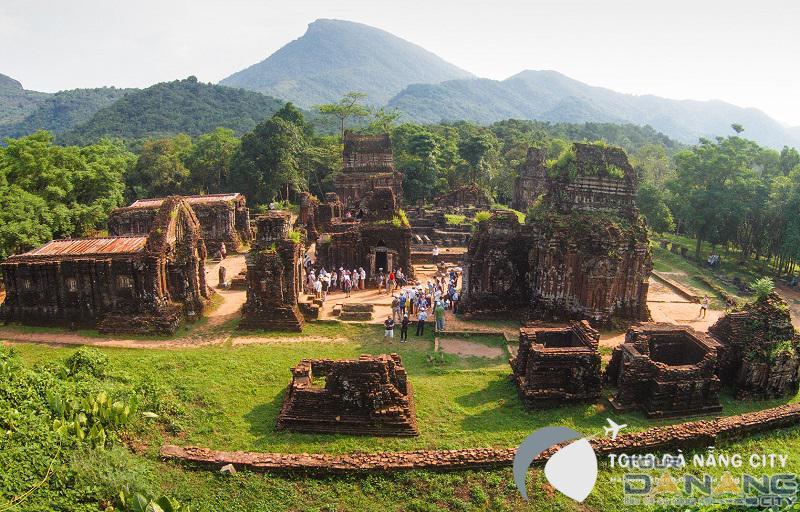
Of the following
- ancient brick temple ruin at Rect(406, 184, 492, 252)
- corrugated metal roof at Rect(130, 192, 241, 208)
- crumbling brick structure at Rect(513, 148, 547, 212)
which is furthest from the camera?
crumbling brick structure at Rect(513, 148, 547, 212)

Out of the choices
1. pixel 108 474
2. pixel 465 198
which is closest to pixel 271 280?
pixel 108 474

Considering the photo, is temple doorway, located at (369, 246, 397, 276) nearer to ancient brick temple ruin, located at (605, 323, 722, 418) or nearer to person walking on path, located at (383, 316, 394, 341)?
person walking on path, located at (383, 316, 394, 341)

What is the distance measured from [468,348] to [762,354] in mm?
9383

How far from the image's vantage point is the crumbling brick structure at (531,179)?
53469 mm

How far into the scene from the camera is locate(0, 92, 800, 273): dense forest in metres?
30.8

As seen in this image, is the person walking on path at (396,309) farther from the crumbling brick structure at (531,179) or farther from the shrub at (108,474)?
the crumbling brick structure at (531,179)

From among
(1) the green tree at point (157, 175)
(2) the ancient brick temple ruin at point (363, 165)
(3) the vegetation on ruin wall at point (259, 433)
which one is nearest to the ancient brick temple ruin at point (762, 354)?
(3) the vegetation on ruin wall at point (259, 433)

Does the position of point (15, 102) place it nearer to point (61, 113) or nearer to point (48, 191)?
point (61, 113)

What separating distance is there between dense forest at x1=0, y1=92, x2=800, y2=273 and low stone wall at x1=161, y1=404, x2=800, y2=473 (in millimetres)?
17174

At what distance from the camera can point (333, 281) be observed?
26.9 m

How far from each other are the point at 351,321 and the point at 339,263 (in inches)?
245

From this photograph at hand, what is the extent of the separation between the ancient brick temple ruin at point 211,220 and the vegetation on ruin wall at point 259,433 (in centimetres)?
1697

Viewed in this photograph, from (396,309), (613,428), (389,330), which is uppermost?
(396,309)

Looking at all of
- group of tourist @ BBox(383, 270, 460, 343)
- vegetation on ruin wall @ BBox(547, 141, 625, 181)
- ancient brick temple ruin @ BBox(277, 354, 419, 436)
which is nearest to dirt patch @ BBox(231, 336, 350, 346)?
group of tourist @ BBox(383, 270, 460, 343)
